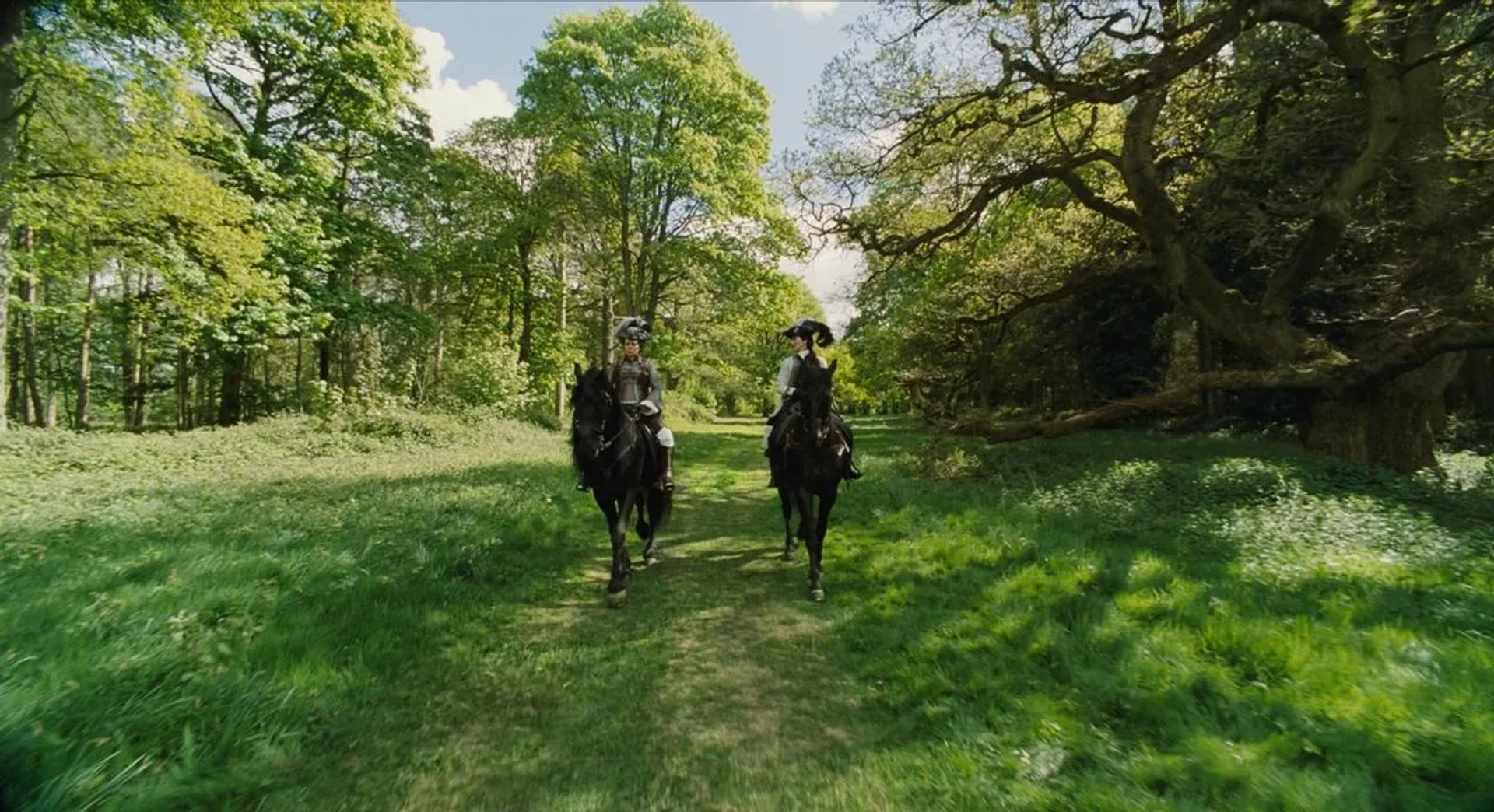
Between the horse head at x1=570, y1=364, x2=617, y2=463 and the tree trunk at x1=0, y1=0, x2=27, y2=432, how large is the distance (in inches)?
317

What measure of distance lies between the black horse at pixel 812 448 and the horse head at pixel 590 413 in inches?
89.5

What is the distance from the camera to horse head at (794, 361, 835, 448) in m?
7.28

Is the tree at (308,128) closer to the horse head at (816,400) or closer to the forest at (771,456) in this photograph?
the forest at (771,456)

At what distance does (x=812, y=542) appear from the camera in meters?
7.21

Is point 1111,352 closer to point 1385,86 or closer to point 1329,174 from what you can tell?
point 1329,174

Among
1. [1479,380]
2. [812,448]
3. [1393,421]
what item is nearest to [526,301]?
[812,448]

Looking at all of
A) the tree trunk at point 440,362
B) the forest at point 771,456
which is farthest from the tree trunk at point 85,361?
the tree trunk at point 440,362

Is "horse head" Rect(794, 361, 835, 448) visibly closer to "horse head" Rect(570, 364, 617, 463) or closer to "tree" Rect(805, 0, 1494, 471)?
"horse head" Rect(570, 364, 617, 463)

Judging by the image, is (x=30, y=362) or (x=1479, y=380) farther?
(x=30, y=362)

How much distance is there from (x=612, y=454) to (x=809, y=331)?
2.93m

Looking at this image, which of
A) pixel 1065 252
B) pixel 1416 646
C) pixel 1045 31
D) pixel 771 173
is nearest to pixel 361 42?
pixel 771 173

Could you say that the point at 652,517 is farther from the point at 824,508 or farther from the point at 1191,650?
the point at 1191,650

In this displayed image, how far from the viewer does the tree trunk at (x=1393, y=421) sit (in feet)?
35.3

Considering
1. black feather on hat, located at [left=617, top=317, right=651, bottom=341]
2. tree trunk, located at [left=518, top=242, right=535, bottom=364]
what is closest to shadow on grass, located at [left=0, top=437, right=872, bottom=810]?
black feather on hat, located at [left=617, top=317, right=651, bottom=341]
